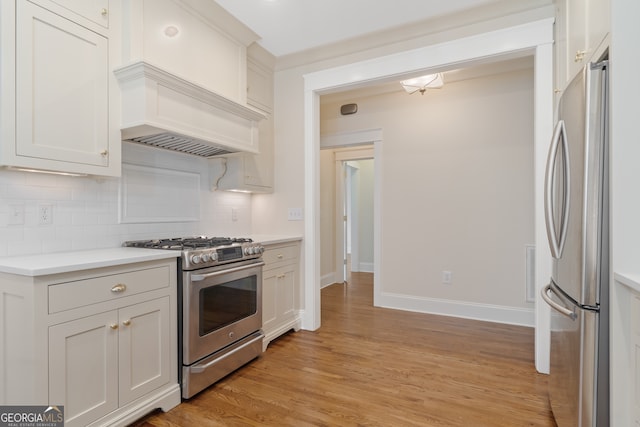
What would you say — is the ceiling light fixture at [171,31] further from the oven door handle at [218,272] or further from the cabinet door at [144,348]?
the cabinet door at [144,348]

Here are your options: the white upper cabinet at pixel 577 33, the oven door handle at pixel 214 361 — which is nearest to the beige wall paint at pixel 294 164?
the oven door handle at pixel 214 361

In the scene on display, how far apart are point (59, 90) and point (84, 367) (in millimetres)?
1446

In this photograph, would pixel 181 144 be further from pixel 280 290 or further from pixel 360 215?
pixel 360 215

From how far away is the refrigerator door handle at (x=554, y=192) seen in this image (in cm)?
161

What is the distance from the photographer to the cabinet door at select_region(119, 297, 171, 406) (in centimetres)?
178

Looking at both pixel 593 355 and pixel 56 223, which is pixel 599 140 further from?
pixel 56 223

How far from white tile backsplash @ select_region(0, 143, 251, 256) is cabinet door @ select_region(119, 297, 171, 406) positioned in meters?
0.67

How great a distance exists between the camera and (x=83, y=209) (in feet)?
7.03

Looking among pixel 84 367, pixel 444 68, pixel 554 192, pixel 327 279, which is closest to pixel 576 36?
pixel 554 192

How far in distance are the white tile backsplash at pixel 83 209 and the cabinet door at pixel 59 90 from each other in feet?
0.88

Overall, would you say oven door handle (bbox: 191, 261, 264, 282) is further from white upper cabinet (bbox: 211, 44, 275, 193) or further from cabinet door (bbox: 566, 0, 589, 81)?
cabinet door (bbox: 566, 0, 589, 81)

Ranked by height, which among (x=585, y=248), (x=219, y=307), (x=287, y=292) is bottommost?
(x=287, y=292)

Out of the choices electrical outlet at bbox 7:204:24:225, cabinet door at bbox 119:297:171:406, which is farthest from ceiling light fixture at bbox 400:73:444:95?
electrical outlet at bbox 7:204:24:225

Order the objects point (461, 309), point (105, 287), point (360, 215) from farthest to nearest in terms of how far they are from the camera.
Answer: point (360, 215) < point (461, 309) < point (105, 287)
